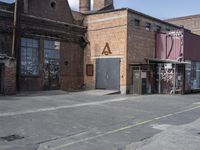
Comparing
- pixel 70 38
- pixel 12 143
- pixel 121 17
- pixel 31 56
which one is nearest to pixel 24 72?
pixel 31 56

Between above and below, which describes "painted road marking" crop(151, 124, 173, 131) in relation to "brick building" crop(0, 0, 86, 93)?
below

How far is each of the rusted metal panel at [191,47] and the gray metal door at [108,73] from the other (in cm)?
665

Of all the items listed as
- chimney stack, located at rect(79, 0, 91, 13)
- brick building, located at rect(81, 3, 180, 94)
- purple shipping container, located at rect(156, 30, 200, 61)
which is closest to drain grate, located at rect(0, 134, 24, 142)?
brick building, located at rect(81, 3, 180, 94)

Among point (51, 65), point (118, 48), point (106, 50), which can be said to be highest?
point (118, 48)

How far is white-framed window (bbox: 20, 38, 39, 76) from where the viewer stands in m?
24.7

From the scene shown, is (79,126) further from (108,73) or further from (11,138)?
(108,73)

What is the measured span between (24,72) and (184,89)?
13822 mm

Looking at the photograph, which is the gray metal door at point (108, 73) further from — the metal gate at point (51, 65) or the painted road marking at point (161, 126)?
the painted road marking at point (161, 126)

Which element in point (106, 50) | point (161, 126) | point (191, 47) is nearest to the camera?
point (161, 126)

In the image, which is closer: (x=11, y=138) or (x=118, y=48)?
(x=11, y=138)

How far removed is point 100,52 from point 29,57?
662 centimetres

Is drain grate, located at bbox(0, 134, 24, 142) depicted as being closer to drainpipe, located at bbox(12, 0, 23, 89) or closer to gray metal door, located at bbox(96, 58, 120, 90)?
drainpipe, located at bbox(12, 0, 23, 89)

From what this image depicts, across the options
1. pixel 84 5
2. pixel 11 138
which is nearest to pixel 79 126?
pixel 11 138

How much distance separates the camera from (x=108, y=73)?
28.2 meters
